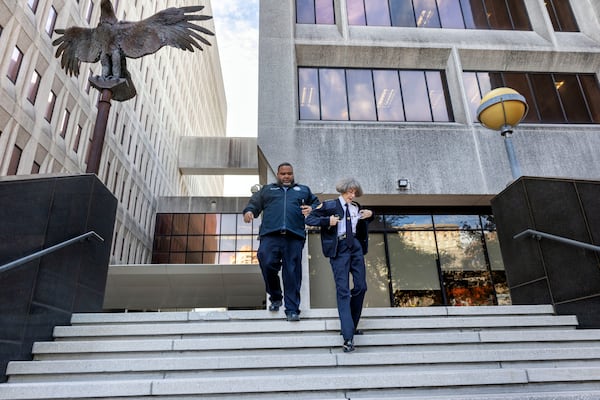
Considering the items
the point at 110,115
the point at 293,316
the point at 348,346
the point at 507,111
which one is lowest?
the point at 348,346

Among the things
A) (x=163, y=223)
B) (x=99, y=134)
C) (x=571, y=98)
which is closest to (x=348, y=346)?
(x=99, y=134)

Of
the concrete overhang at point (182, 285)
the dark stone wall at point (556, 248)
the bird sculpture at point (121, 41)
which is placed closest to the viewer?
the dark stone wall at point (556, 248)

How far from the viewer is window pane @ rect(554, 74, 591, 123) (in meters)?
14.4

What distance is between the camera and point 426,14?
1530 cm

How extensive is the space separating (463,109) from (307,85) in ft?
16.7

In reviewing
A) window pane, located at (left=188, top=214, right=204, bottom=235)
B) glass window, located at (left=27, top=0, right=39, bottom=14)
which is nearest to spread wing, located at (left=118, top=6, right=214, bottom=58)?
glass window, located at (left=27, top=0, right=39, bottom=14)

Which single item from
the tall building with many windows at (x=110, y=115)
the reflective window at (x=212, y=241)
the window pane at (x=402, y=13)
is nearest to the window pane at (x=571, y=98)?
the window pane at (x=402, y=13)

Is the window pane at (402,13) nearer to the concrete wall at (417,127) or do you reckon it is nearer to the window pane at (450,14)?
the concrete wall at (417,127)

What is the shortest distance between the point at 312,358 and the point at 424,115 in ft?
37.4

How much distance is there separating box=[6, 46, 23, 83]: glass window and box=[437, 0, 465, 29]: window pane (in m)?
17.1

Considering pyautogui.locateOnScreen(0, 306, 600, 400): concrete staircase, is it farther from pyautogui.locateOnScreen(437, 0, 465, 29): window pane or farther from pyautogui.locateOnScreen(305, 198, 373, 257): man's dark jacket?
pyautogui.locateOnScreen(437, 0, 465, 29): window pane

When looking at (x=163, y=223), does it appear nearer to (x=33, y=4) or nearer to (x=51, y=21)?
(x=51, y=21)

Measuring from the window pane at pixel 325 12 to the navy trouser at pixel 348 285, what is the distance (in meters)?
11.8

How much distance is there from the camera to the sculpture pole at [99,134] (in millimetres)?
6487
